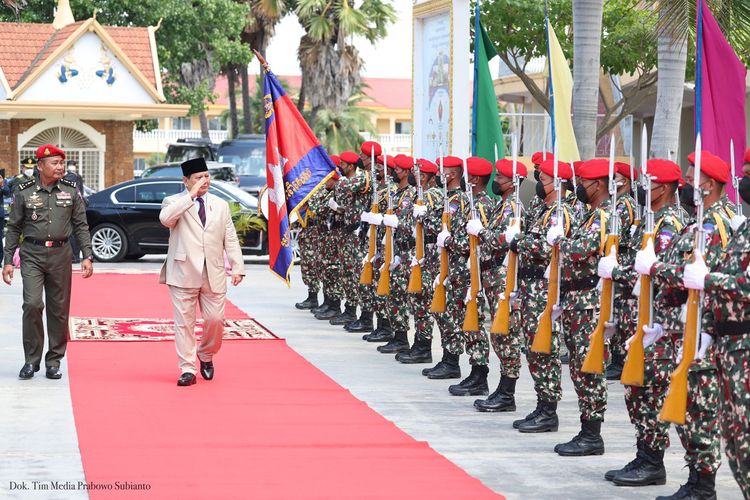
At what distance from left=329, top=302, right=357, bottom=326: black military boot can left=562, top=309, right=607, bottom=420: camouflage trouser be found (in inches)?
259

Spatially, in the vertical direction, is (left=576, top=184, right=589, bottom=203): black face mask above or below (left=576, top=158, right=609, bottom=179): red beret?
below

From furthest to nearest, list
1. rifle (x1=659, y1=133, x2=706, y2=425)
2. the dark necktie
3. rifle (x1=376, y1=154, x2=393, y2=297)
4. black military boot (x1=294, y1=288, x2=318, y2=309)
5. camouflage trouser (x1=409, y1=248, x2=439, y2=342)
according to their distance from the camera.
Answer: black military boot (x1=294, y1=288, x2=318, y2=309), rifle (x1=376, y1=154, x2=393, y2=297), camouflage trouser (x1=409, y1=248, x2=439, y2=342), the dark necktie, rifle (x1=659, y1=133, x2=706, y2=425)

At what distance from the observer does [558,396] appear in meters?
8.18

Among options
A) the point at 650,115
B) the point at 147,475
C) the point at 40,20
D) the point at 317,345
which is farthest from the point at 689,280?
the point at 40,20

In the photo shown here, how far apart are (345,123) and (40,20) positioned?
46.9 ft

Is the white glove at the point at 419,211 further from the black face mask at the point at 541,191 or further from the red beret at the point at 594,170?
the red beret at the point at 594,170

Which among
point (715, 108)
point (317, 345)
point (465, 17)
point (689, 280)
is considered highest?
point (465, 17)

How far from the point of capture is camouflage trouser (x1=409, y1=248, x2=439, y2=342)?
34.6 feet

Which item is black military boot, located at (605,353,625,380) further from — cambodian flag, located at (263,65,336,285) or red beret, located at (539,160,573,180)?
cambodian flag, located at (263,65,336,285)

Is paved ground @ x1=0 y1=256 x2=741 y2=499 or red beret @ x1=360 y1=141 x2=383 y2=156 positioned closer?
paved ground @ x1=0 y1=256 x2=741 y2=499

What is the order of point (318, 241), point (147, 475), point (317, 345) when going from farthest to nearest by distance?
point (318, 241) < point (317, 345) < point (147, 475)

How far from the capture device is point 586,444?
7.58 m

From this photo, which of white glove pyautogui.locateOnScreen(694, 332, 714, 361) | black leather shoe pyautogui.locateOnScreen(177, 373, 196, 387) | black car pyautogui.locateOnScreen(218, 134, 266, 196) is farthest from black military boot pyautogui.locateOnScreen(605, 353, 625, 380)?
black car pyautogui.locateOnScreen(218, 134, 266, 196)

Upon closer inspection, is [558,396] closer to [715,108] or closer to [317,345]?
[715,108]
